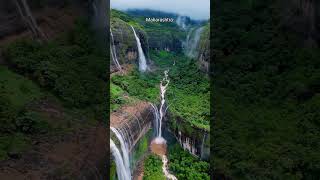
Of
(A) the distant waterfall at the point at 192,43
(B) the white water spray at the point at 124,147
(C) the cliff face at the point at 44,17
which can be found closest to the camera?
(B) the white water spray at the point at 124,147

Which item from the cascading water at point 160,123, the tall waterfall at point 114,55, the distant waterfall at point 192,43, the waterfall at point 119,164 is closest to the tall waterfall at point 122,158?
the waterfall at point 119,164

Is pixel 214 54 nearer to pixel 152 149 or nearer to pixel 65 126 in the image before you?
pixel 152 149

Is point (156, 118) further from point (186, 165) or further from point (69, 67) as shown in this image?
point (69, 67)

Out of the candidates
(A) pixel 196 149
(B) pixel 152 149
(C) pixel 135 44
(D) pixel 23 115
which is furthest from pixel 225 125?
(D) pixel 23 115

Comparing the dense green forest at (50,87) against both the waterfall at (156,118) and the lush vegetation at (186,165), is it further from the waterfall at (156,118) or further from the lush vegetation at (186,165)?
the lush vegetation at (186,165)

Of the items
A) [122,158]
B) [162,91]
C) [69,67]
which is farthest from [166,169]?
[69,67]
